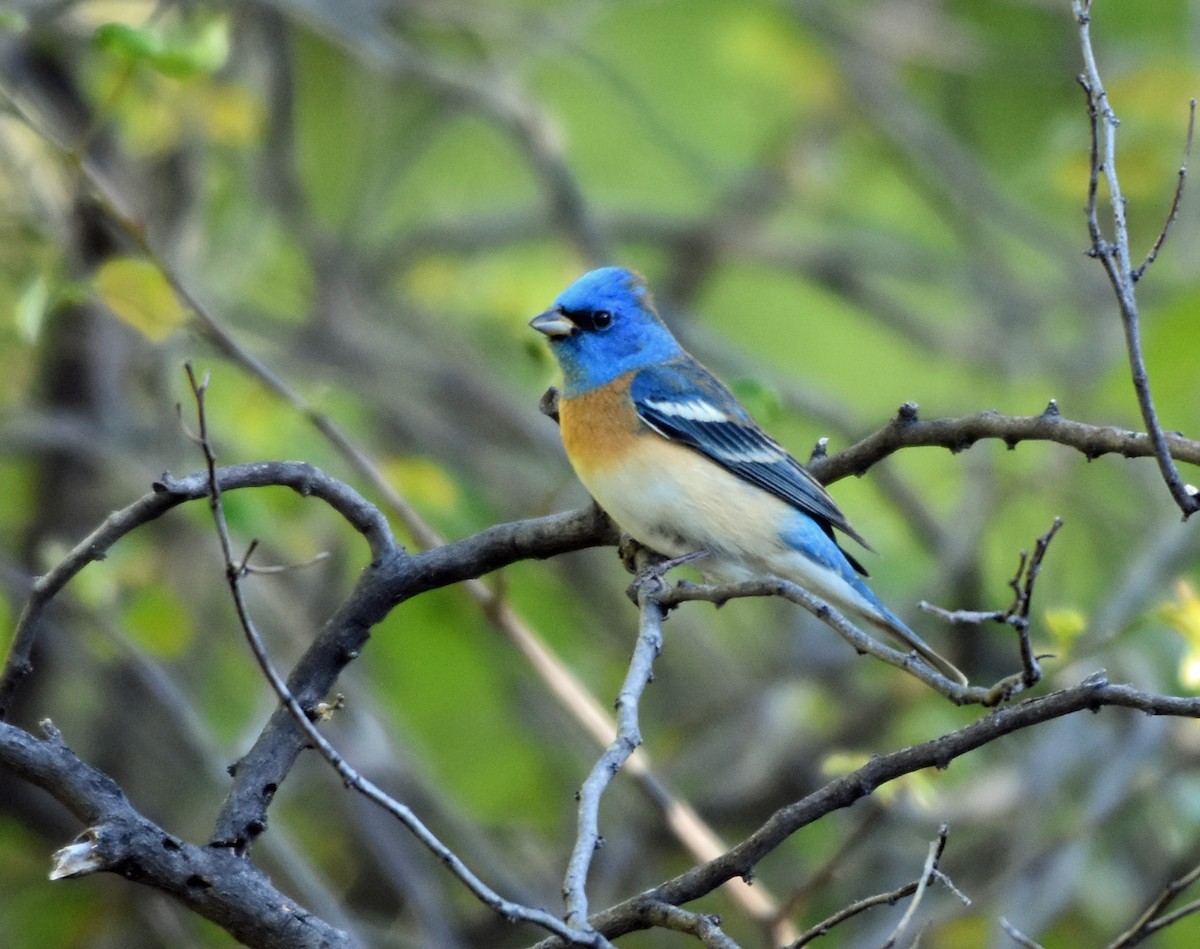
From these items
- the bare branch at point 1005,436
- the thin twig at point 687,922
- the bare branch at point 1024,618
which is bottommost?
the thin twig at point 687,922

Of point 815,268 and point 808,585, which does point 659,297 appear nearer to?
point 815,268

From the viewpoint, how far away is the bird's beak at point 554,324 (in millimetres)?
4516

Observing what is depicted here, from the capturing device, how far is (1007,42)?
841cm

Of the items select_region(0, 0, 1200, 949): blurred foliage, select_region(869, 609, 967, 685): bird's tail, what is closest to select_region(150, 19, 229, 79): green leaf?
select_region(0, 0, 1200, 949): blurred foliage

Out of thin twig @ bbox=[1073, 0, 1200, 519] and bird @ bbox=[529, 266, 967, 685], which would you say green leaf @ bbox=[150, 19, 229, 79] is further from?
thin twig @ bbox=[1073, 0, 1200, 519]

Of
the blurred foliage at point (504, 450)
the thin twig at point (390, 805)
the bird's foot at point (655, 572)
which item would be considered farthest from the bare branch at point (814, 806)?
the blurred foliage at point (504, 450)

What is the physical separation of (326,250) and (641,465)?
2.95 m

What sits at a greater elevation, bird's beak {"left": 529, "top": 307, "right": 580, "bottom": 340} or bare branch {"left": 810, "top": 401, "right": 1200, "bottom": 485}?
bird's beak {"left": 529, "top": 307, "right": 580, "bottom": 340}

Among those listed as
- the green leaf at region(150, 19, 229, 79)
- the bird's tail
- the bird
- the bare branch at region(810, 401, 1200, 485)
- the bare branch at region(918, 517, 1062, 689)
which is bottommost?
the bare branch at region(918, 517, 1062, 689)

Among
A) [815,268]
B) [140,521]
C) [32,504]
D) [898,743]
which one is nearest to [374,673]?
[32,504]

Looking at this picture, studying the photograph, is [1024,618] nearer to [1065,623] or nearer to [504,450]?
[1065,623]

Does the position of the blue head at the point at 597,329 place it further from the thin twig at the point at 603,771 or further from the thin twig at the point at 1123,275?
the thin twig at the point at 1123,275

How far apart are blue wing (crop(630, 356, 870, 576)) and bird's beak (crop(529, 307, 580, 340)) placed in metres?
0.25

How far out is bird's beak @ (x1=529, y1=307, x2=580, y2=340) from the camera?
452 cm
